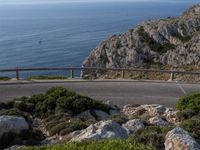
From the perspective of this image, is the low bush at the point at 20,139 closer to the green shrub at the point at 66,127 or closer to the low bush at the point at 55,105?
the green shrub at the point at 66,127

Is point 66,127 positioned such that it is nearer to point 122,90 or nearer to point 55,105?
point 55,105

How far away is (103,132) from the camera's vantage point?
9.48 m

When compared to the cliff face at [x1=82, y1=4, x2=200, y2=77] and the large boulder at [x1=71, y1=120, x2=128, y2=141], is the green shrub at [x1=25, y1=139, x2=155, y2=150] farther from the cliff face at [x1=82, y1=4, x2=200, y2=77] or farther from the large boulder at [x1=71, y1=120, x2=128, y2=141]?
the cliff face at [x1=82, y1=4, x2=200, y2=77]

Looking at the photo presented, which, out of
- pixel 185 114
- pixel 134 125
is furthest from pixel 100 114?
pixel 134 125

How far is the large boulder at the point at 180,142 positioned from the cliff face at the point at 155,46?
154ft

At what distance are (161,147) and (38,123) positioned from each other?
241 inches

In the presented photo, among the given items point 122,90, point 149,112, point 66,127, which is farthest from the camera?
point 122,90

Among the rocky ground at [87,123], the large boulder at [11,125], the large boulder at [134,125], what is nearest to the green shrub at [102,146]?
the rocky ground at [87,123]

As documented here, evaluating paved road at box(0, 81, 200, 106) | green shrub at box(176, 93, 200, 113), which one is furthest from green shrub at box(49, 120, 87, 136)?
paved road at box(0, 81, 200, 106)

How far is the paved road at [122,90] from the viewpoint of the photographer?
19891mm

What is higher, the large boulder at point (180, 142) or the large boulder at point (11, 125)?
the large boulder at point (180, 142)

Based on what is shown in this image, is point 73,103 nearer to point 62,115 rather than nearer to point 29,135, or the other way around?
point 62,115

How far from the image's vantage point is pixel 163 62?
57344mm

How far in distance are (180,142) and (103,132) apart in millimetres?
2341
